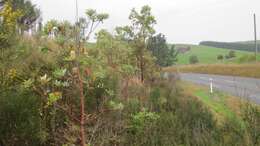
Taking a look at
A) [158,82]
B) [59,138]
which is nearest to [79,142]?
[59,138]

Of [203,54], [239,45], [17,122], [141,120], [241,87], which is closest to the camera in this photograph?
[17,122]

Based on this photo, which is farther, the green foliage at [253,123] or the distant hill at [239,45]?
the distant hill at [239,45]

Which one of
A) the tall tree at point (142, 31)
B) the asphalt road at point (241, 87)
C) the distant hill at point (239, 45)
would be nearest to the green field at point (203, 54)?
the distant hill at point (239, 45)

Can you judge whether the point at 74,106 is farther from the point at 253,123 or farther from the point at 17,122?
the point at 253,123

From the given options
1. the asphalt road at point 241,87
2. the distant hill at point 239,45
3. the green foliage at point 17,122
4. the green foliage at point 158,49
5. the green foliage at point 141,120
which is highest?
the distant hill at point 239,45

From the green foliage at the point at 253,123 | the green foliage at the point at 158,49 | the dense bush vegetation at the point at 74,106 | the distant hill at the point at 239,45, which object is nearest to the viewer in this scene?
the dense bush vegetation at the point at 74,106

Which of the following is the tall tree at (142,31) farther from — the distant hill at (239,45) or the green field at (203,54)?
the distant hill at (239,45)

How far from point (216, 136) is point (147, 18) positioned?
23.1 feet

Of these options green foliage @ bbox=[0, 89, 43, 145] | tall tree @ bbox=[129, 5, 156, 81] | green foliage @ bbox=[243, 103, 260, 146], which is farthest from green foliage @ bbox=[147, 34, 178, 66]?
green foliage @ bbox=[0, 89, 43, 145]

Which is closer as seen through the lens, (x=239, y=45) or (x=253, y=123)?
(x=253, y=123)

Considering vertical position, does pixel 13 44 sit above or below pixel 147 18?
below

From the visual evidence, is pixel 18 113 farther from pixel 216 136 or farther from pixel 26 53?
pixel 216 136

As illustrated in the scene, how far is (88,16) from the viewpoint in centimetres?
465

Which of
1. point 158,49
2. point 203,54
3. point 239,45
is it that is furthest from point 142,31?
point 239,45
